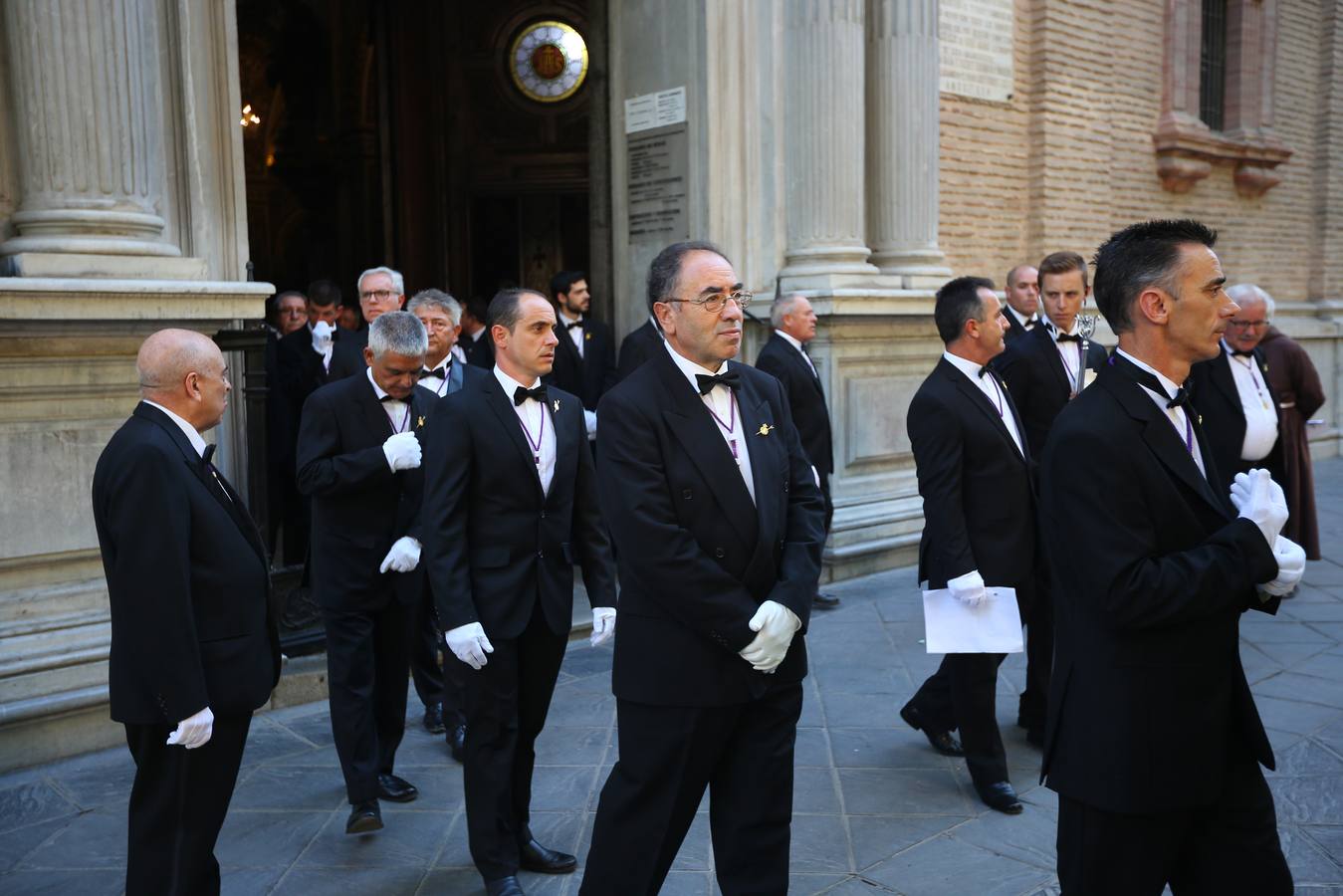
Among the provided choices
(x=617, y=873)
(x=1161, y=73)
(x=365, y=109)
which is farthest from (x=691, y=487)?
(x=365, y=109)

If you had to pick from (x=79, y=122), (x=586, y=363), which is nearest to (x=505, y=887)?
(x=79, y=122)

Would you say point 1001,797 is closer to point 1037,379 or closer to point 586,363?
point 1037,379

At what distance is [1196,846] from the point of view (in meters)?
2.55

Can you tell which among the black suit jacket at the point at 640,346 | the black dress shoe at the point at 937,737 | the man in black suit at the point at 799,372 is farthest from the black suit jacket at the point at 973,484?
the black suit jacket at the point at 640,346

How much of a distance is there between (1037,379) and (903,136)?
4047mm

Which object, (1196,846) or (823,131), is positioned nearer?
(1196,846)

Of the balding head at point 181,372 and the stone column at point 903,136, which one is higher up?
the stone column at point 903,136

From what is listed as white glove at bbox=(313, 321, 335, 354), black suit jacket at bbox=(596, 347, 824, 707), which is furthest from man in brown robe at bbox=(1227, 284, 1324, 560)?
white glove at bbox=(313, 321, 335, 354)

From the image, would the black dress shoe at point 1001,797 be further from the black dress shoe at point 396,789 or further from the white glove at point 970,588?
the black dress shoe at point 396,789

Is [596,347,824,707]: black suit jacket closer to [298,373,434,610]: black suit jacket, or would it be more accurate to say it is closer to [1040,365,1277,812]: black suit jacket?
[1040,365,1277,812]: black suit jacket

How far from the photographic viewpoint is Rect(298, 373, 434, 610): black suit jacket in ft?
14.1

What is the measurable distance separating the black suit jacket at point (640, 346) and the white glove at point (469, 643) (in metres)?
3.86

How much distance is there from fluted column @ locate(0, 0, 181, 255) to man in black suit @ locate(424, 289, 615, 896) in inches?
97.5

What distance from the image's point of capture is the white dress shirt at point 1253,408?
673 centimetres
